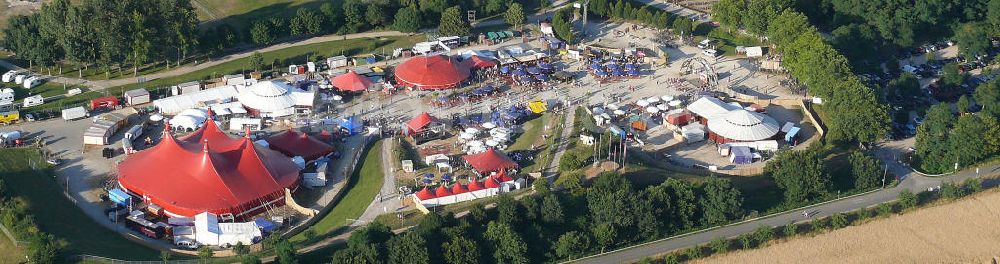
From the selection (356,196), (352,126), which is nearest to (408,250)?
(356,196)

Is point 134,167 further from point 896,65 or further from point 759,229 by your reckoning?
point 896,65

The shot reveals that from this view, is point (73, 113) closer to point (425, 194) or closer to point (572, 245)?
point (425, 194)

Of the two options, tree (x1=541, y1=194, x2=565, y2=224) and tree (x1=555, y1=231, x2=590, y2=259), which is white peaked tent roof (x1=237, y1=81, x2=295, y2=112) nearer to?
tree (x1=541, y1=194, x2=565, y2=224)

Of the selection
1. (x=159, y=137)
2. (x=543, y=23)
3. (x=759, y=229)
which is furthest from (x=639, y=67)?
(x=159, y=137)

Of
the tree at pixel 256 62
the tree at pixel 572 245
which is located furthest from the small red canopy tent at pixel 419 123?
the tree at pixel 572 245

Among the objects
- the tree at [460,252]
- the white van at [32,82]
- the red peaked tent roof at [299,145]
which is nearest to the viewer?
the tree at [460,252]

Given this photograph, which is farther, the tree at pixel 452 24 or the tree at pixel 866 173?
the tree at pixel 452 24

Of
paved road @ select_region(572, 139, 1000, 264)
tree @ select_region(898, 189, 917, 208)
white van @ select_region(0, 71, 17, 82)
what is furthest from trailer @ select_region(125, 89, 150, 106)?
tree @ select_region(898, 189, 917, 208)

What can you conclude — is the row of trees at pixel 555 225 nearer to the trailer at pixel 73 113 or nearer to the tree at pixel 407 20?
the trailer at pixel 73 113

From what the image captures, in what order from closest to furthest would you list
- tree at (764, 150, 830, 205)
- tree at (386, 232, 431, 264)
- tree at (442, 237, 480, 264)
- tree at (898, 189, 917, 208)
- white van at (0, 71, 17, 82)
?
tree at (386, 232, 431, 264) → tree at (442, 237, 480, 264) → tree at (898, 189, 917, 208) → tree at (764, 150, 830, 205) → white van at (0, 71, 17, 82)
